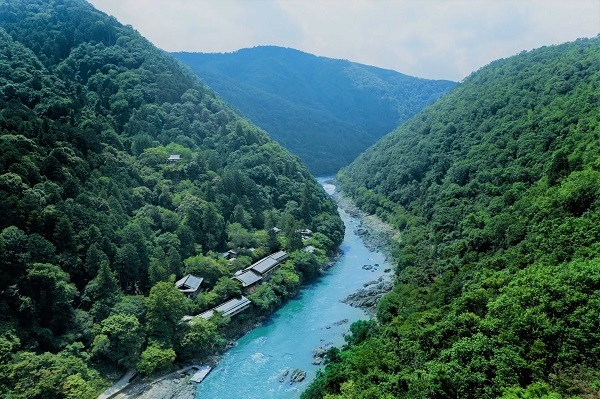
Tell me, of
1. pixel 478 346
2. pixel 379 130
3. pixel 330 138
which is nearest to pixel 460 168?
pixel 478 346

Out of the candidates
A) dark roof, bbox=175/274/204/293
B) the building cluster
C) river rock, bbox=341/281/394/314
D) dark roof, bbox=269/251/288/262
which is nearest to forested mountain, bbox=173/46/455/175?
dark roof, bbox=269/251/288/262

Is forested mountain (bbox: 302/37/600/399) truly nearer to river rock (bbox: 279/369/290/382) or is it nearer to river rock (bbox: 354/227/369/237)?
river rock (bbox: 354/227/369/237)

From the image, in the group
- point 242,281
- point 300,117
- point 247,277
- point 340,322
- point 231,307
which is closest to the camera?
point 231,307

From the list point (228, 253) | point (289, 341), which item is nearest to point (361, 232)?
point (228, 253)

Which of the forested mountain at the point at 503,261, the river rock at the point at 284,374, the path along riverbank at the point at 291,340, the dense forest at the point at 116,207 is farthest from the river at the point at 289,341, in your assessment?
the forested mountain at the point at 503,261

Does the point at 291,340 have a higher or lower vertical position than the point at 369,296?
higher

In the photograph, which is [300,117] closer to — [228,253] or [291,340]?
[228,253]

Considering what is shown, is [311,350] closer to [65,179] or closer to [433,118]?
[65,179]
